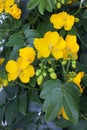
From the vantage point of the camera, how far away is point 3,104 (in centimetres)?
100

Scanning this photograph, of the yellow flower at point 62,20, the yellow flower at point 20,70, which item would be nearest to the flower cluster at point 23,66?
the yellow flower at point 20,70

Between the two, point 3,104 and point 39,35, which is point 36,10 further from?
point 3,104

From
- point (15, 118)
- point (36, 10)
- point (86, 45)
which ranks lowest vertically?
point (15, 118)

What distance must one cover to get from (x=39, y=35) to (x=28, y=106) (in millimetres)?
181

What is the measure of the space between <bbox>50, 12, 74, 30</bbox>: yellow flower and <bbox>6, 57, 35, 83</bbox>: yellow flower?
0.13 metres

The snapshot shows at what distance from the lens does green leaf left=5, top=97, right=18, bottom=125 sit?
0.96 metres

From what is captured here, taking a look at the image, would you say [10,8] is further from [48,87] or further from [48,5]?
[48,87]

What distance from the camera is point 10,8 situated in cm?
92

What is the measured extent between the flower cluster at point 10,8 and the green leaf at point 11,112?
0.22 m

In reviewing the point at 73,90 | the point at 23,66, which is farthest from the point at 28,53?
the point at 73,90

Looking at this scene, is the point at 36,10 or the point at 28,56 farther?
the point at 36,10

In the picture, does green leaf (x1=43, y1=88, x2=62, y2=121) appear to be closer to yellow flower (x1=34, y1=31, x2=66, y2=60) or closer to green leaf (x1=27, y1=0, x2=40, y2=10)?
yellow flower (x1=34, y1=31, x2=66, y2=60)

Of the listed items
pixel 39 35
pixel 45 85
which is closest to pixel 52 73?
pixel 45 85

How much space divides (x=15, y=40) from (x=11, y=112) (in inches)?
7.3
